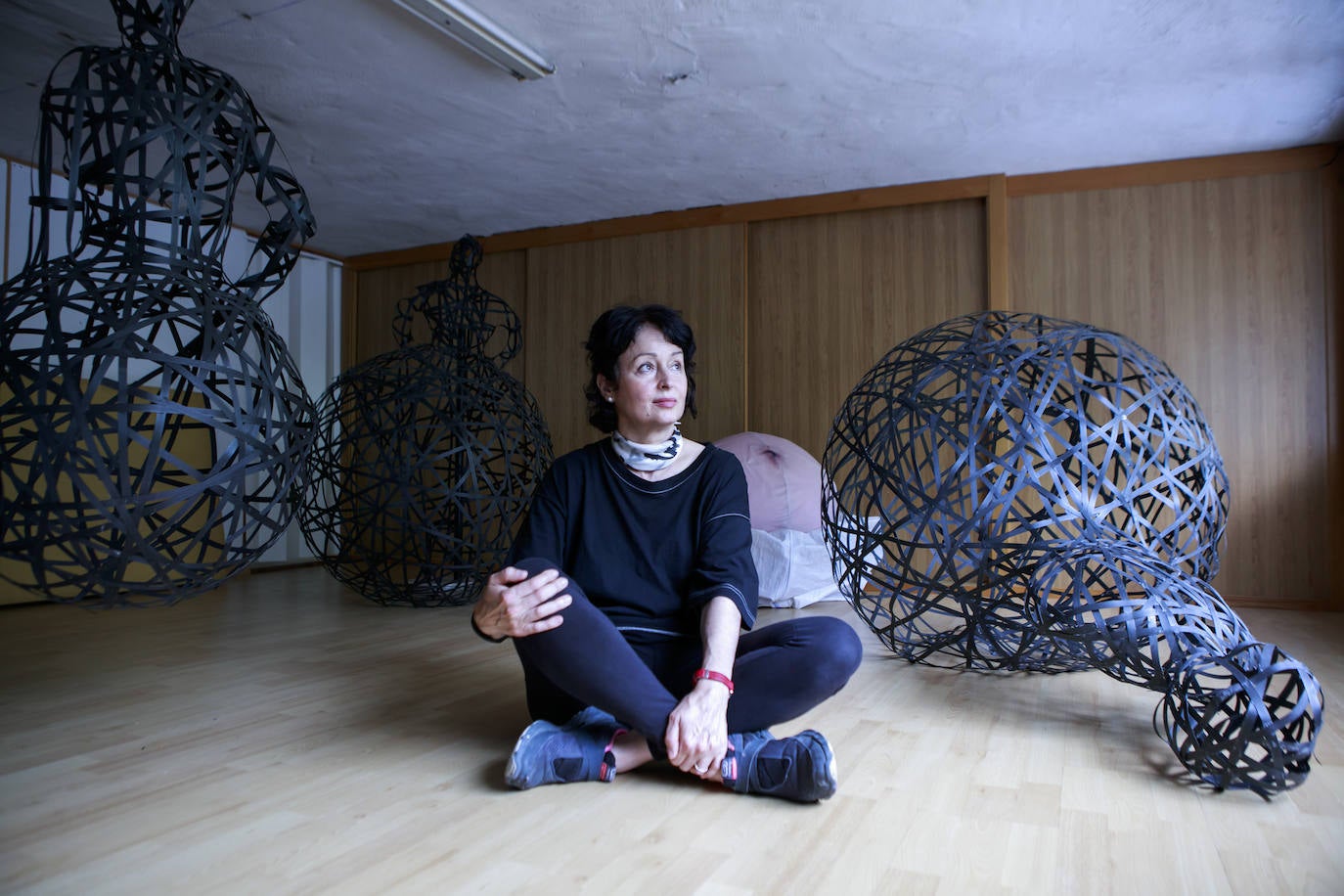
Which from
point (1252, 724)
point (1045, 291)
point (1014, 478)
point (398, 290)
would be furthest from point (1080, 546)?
point (398, 290)

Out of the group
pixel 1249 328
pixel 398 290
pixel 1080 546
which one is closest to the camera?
pixel 1080 546

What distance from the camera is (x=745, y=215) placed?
13.9ft

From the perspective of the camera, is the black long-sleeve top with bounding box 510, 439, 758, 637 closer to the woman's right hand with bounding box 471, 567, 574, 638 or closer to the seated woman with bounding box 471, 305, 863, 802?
the seated woman with bounding box 471, 305, 863, 802

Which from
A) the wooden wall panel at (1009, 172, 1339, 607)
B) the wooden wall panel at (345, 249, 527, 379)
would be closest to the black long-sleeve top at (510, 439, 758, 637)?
the wooden wall panel at (1009, 172, 1339, 607)

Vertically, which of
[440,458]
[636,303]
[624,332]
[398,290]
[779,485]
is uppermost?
[398,290]

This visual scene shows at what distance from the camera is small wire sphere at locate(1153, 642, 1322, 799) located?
1.35 m

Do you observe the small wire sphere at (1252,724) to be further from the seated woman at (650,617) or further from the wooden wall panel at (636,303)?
the wooden wall panel at (636,303)

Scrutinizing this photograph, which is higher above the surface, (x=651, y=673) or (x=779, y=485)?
(x=779, y=485)

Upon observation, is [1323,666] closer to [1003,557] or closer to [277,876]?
[1003,557]

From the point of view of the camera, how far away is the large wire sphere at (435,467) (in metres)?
3.05

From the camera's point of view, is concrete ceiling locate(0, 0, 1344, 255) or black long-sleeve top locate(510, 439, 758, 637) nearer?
black long-sleeve top locate(510, 439, 758, 637)

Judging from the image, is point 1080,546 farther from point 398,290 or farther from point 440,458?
point 398,290

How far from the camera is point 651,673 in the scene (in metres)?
1.41

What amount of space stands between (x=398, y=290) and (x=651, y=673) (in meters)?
4.25
